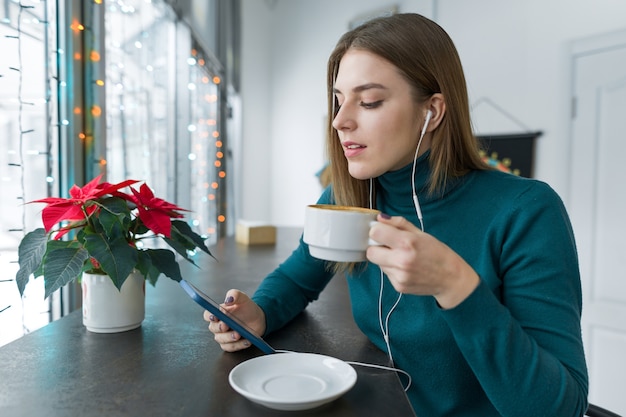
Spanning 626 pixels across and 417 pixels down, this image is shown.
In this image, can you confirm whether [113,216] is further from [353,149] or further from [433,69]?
[433,69]

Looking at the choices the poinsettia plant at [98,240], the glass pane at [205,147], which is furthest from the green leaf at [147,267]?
the glass pane at [205,147]

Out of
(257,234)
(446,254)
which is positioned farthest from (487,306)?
(257,234)

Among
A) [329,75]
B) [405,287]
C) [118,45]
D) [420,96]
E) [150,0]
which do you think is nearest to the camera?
[405,287]

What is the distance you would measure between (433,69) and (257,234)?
1.51 meters

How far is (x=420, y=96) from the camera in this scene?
875mm

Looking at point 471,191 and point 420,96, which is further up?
point 420,96

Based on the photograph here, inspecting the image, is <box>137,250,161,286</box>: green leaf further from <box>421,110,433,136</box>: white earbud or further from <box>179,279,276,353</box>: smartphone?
<box>421,110,433,136</box>: white earbud

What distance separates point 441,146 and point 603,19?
253cm

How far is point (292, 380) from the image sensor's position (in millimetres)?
650

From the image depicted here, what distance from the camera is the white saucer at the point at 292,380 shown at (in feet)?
1.86

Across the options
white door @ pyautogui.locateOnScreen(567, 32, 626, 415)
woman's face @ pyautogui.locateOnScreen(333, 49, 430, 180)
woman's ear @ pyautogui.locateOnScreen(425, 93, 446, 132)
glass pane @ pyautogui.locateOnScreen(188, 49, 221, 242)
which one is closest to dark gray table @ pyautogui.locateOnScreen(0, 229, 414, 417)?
woman's face @ pyautogui.locateOnScreen(333, 49, 430, 180)

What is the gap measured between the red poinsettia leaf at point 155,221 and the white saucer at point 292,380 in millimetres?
316

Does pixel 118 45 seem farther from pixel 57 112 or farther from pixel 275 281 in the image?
pixel 275 281

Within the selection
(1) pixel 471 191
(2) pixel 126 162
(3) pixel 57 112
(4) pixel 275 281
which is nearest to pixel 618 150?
(1) pixel 471 191
